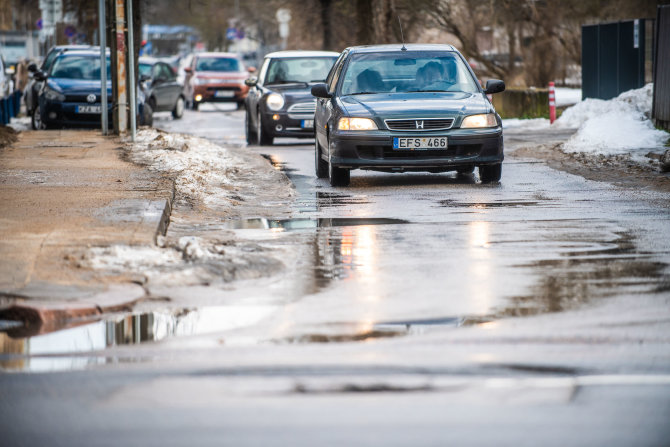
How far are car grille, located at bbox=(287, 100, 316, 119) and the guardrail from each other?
695 centimetres

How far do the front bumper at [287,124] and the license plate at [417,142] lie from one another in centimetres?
846

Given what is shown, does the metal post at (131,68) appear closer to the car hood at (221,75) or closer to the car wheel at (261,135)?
the car wheel at (261,135)

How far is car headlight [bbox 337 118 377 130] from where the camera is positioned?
14562 millimetres

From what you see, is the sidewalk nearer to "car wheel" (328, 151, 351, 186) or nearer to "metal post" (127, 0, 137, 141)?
"metal post" (127, 0, 137, 141)

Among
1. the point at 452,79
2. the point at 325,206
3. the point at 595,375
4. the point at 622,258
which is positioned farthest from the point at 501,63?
the point at 595,375

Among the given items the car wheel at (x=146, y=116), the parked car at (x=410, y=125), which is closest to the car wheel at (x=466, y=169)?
the parked car at (x=410, y=125)

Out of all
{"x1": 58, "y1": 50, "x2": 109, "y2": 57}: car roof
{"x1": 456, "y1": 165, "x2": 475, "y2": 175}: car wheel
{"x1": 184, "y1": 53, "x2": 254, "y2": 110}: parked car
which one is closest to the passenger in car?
{"x1": 456, "y1": 165, "x2": 475, "y2": 175}: car wheel

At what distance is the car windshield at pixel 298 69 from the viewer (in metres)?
24.0

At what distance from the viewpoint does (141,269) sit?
8.17m

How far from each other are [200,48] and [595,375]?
378 ft

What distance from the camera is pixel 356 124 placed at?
14633 millimetres

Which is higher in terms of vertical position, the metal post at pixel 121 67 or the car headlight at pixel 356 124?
the metal post at pixel 121 67

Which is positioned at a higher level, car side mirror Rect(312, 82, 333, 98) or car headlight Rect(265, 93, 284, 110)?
car side mirror Rect(312, 82, 333, 98)

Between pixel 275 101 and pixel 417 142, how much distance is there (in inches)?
347
